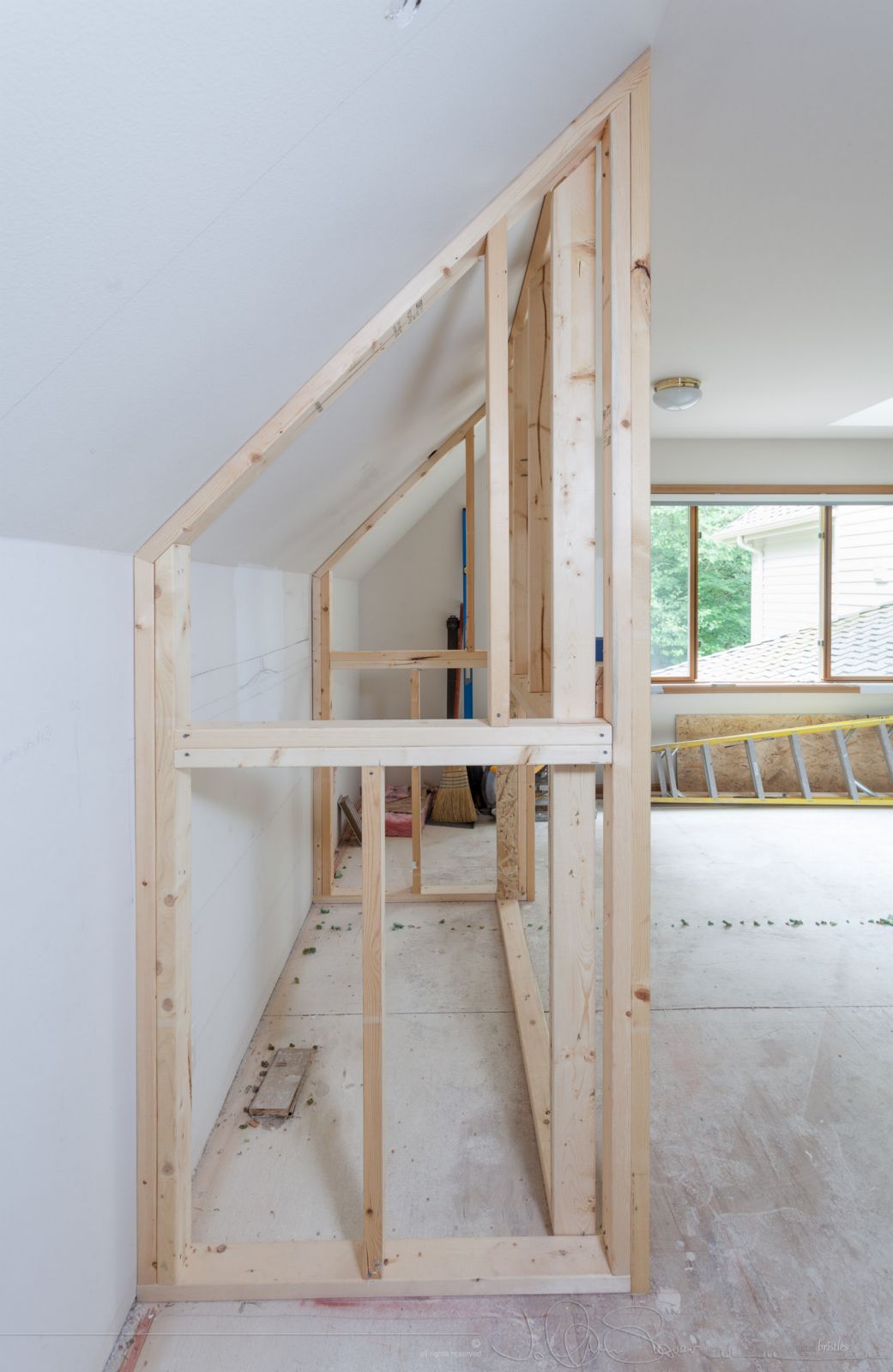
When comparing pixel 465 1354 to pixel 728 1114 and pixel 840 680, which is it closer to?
pixel 728 1114

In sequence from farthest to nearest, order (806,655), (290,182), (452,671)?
(806,655) → (452,671) → (290,182)

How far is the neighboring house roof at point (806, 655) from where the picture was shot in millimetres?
6082

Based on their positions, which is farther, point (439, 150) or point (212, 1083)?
point (212, 1083)

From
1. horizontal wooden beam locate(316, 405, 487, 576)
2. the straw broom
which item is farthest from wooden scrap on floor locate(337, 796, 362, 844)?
horizontal wooden beam locate(316, 405, 487, 576)

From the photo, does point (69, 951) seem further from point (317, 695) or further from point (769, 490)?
point (769, 490)

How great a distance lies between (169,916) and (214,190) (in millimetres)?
1283

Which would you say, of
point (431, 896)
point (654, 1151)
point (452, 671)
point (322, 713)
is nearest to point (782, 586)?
point (452, 671)

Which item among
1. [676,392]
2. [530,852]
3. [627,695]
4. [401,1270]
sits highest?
[676,392]

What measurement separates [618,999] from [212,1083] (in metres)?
1.14

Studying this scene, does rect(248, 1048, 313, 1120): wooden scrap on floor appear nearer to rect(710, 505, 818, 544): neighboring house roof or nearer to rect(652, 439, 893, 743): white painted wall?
rect(652, 439, 893, 743): white painted wall

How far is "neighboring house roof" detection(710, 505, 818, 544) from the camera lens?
6.01 meters

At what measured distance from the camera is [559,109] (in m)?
1.55

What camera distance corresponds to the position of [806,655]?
616 centimetres

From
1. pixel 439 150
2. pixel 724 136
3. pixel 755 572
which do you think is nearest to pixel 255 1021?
pixel 439 150
